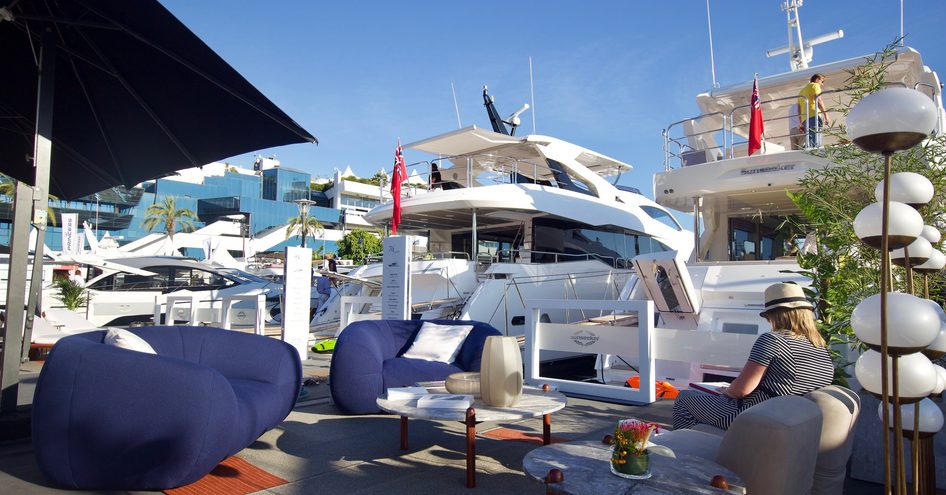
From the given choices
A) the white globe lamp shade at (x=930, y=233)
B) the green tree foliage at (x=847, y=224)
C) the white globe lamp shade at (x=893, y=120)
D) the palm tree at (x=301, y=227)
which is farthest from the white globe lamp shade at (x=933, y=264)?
the palm tree at (x=301, y=227)

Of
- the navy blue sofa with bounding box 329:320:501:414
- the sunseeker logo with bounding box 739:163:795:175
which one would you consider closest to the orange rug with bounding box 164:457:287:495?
the navy blue sofa with bounding box 329:320:501:414

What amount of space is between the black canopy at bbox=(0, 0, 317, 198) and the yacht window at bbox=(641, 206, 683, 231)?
13.6m

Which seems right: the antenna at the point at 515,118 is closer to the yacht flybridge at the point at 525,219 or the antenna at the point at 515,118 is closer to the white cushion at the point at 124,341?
the yacht flybridge at the point at 525,219

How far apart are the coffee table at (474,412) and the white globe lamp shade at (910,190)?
2190 mm

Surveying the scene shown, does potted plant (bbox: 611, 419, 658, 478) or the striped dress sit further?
the striped dress

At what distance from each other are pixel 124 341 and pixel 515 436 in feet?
9.26

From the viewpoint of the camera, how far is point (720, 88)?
11.3 metres

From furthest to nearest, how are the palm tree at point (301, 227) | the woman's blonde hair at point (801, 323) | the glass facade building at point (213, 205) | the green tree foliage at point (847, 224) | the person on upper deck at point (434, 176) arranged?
1. the palm tree at point (301, 227)
2. the glass facade building at point (213, 205)
3. the person on upper deck at point (434, 176)
4. the green tree foliage at point (847, 224)
5. the woman's blonde hair at point (801, 323)

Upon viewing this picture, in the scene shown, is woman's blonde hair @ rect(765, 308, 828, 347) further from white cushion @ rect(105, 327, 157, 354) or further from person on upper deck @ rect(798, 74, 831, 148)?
person on upper deck @ rect(798, 74, 831, 148)

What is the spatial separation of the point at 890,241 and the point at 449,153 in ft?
40.6

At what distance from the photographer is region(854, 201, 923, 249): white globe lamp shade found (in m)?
2.27

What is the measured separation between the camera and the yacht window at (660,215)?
57.1 feet

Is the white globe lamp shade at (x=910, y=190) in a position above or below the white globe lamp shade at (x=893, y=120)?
below

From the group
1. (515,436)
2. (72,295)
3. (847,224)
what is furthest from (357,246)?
(847,224)
